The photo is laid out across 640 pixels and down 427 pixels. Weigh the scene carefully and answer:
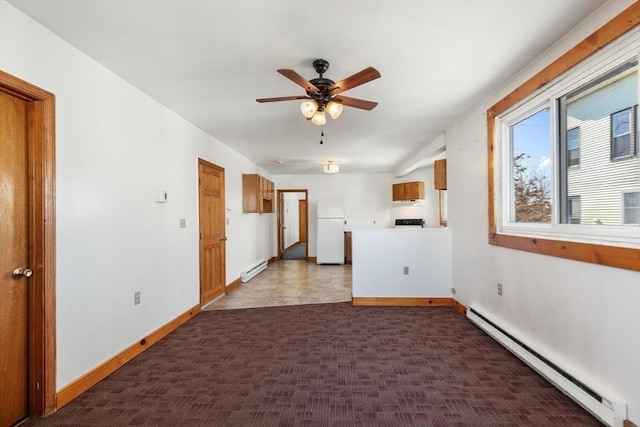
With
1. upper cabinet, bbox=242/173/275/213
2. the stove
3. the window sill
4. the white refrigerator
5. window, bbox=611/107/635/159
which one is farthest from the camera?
the white refrigerator

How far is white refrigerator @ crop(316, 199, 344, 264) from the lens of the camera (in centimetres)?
763

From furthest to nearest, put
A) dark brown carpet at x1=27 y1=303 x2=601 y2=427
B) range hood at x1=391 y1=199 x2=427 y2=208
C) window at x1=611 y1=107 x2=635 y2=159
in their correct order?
range hood at x1=391 y1=199 x2=427 y2=208, dark brown carpet at x1=27 y1=303 x2=601 y2=427, window at x1=611 y1=107 x2=635 y2=159

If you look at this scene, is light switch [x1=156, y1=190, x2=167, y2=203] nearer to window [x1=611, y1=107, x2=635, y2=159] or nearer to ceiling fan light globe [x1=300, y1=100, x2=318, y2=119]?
ceiling fan light globe [x1=300, y1=100, x2=318, y2=119]

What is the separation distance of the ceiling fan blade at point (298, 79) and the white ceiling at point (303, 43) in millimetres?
205

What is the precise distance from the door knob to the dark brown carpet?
88cm

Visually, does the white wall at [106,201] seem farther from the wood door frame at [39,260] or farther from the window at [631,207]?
the window at [631,207]

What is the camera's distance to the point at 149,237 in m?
2.99

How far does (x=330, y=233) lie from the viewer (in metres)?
7.64

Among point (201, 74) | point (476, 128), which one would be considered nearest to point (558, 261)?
point (476, 128)

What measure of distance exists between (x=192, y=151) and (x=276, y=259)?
495 cm

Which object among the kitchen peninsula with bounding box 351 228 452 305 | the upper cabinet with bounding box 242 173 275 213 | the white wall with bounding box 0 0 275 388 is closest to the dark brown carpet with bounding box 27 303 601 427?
the white wall with bounding box 0 0 275 388

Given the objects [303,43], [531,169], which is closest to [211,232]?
[303,43]

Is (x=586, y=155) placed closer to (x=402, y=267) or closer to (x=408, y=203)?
(x=402, y=267)

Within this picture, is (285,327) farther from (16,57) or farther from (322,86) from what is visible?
(16,57)
